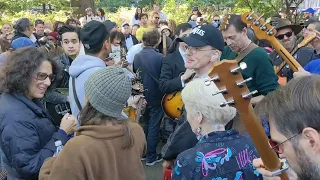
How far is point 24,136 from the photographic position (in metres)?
2.67

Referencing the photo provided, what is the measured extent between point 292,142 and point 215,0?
24226mm

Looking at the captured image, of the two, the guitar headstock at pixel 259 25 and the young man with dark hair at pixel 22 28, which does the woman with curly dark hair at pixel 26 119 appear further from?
the young man with dark hair at pixel 22 28

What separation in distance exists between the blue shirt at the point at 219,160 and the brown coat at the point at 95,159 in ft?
0.98

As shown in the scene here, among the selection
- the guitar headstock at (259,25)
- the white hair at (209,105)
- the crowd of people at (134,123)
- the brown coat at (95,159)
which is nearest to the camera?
the crowd of people at (134,123)

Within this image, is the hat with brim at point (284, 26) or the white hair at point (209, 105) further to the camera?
the hat with brim at point (284, 26)

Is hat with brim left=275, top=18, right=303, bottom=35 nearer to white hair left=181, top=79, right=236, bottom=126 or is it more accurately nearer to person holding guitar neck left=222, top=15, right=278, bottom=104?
person holding guitar neck left=222, top=15, right=278, bottom=104

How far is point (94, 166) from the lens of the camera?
7.19ft

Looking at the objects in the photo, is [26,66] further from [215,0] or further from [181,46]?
[215,0]

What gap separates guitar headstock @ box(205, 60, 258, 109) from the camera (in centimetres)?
159

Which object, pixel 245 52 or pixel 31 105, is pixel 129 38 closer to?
pixel 245 52

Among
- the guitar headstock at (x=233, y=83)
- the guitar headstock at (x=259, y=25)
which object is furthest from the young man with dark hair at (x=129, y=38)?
the guitar headstock at (x=233, y=83)

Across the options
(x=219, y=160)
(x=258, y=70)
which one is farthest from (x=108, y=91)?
(x=258, y=70)

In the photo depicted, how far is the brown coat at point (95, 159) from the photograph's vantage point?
2133 mm

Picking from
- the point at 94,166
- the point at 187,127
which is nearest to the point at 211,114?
the point at 187,127
